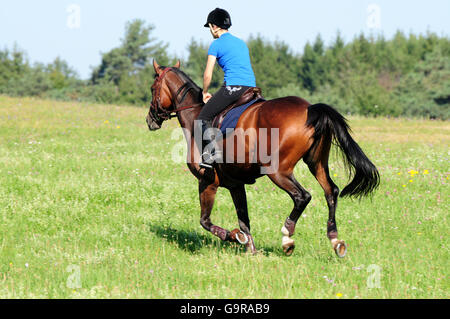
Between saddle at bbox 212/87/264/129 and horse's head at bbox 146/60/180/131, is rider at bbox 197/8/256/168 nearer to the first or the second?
saddle at bbox 212/87/264/129

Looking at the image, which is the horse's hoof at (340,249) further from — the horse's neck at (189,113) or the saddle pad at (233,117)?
the horse's neck at (189,113)

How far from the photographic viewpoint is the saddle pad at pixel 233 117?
7.21m

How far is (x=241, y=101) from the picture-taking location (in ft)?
24.4

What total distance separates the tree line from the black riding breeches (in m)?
57.3

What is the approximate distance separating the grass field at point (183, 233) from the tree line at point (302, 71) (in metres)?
51.9

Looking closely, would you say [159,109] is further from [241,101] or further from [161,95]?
[241,101]

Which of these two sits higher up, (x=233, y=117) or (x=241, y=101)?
(x=241, y=101)

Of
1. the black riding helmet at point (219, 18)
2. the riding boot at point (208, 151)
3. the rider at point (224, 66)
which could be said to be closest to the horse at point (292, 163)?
the riding boot at point (208, 151)

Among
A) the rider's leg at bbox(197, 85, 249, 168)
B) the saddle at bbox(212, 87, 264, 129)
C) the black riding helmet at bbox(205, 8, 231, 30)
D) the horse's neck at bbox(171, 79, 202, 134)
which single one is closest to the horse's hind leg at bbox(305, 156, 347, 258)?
the saddle at bbox(212, 87, 264, 129)

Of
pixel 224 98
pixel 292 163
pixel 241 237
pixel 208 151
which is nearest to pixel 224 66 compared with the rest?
pixel 224 98

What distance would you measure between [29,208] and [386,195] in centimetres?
738

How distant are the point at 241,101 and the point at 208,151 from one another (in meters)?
0.88

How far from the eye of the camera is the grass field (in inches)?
239
